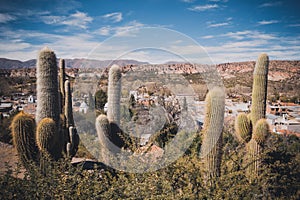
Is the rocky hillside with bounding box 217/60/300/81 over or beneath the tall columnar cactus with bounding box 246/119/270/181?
over

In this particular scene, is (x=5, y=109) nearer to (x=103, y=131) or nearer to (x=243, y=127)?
(x=103, y=131)

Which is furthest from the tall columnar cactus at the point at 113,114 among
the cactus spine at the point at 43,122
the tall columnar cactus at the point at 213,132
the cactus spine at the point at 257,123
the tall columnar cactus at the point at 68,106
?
the cactus spine at the point at 257,123

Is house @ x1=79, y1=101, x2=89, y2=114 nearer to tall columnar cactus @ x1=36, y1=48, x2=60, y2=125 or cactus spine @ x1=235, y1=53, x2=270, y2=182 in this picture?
tall columnar cactus @ x1=36, y1=48, x2=60, y2=125

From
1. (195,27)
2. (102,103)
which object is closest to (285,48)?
(195,27)

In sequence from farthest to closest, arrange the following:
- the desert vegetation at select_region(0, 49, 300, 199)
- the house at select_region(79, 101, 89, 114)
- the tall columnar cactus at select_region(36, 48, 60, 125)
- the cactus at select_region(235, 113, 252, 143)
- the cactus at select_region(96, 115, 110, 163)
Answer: the house at select_region(79, 101, 89, 114) → the cactus at select_region(96, 115, 110, 163) → the cactus at select_region(235, 113, 252, 143) → the tall columnar cactus at select_region(36, 48, 60, 125) → the desert vegetation at select_region(0, 49, 300, 199)

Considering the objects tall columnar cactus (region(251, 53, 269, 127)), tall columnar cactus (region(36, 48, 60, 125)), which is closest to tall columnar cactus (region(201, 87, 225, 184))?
tall columnar cactus (region(251, 53, 269, 127))

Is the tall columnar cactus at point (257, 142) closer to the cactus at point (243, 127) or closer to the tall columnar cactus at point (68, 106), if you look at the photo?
the cactus at point (243, 127)

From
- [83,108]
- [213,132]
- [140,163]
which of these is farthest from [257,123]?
[83,108]

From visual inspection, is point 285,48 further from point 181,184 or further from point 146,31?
point 181,184
